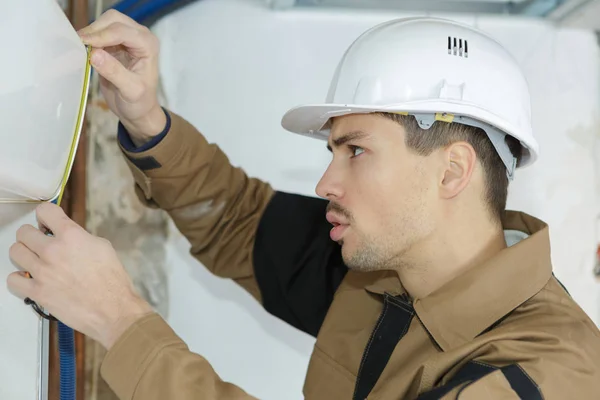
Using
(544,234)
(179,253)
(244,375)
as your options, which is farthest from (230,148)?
(544,234)

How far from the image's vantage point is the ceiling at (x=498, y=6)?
1.76m

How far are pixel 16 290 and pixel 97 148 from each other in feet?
2.55

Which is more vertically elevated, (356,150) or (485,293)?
(356,150)

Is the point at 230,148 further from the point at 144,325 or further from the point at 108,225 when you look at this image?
the point at 144,325

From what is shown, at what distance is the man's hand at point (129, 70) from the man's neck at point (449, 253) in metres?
0.59

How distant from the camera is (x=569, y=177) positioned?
187 cm

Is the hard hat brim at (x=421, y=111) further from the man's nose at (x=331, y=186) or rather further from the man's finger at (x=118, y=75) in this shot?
the man's finger at (x=118, y=75)

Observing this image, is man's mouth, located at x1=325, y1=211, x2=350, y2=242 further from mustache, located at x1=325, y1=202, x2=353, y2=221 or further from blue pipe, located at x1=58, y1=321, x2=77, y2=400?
blue pipe, located at x1=58, y1=321, x2=77, y2=400

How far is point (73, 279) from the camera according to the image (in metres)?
0.91

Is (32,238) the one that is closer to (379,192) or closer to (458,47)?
(379,192)

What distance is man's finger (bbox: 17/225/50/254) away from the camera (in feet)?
3.01

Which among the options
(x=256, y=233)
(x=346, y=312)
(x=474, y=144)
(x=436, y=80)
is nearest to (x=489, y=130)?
(x=474, y=144)

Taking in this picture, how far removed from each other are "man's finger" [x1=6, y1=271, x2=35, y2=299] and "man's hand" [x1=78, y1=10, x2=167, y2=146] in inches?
14.9

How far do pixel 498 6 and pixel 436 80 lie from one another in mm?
898
